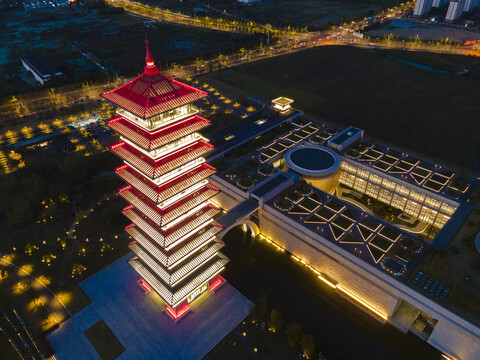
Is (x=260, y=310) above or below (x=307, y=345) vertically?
above

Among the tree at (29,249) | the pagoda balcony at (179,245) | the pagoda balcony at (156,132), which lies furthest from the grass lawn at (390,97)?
the tree at (29,249)

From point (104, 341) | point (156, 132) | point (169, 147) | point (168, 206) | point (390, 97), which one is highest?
point (156, 132)

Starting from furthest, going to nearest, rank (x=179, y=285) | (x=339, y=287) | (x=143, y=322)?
1. (x=339, y=287)
2. (x=143, y=322)
3. (x=179, y=285)

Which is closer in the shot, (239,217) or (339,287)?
(339,287)

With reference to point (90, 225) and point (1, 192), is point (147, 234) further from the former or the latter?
point (1, 192)

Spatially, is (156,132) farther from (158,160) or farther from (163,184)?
(163,184)

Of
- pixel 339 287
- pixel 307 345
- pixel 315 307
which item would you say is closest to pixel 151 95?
pixel 307 345

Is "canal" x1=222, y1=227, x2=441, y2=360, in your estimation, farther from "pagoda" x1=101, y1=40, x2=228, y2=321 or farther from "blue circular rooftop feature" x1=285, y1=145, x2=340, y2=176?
"blue circular rooftop feature" x1=285, y1=145, x2=340, y2=176

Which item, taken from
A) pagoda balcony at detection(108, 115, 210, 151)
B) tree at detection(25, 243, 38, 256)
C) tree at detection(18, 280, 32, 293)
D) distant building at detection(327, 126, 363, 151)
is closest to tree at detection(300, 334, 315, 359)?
pagoda balcony at detection(108, 115, 210, 151)
